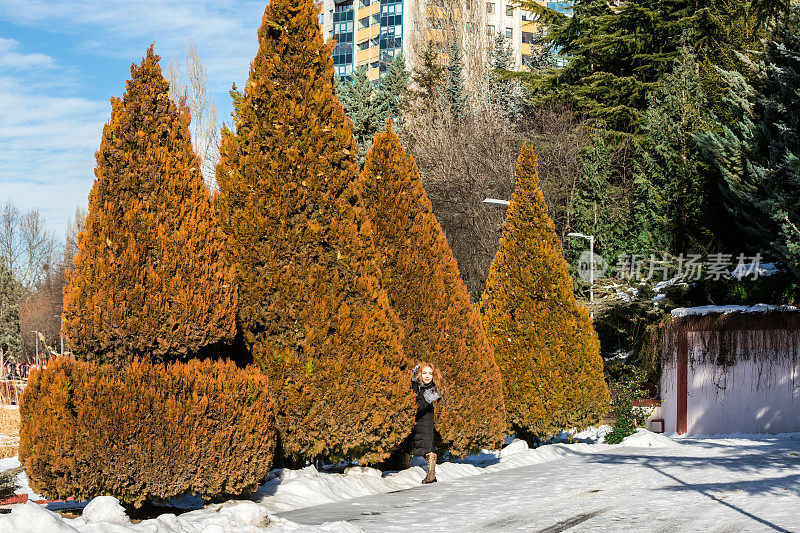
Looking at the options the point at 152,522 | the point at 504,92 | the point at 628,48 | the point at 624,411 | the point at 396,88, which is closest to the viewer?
the point at 152,522

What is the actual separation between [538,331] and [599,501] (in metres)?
5.96

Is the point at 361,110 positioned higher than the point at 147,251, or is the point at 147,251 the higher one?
the point at 361,110

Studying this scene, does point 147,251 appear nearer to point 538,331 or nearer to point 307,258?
point 307,258

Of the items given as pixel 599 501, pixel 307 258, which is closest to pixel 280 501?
pixel 307 258

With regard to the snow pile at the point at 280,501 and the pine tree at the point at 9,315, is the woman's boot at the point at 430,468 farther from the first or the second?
the pine tree at the point at 9,315

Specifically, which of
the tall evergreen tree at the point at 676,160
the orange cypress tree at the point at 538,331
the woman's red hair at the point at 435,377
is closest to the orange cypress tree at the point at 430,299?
the woman's red hair at the point at 435,377

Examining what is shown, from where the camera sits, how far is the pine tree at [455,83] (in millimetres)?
44241

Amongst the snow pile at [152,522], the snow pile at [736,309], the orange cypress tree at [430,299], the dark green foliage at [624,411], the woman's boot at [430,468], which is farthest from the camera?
the snow pile at [736,309]

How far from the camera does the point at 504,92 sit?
48.6 m

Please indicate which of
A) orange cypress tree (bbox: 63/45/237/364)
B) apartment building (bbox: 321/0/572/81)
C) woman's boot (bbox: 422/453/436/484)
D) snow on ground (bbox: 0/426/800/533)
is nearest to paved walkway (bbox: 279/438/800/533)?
snow on ground (bbox: 0/426/800/533)

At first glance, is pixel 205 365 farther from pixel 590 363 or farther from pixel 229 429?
pixel 590 363

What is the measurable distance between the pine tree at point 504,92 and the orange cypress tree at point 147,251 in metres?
34.9

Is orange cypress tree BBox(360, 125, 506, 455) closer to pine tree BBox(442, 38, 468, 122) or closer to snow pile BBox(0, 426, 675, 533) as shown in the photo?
snow pile BBox(0, 426, 675, 533)

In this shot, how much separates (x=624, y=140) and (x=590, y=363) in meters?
19.5
